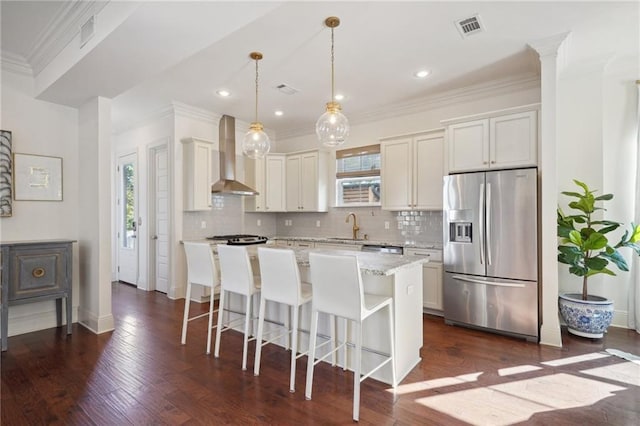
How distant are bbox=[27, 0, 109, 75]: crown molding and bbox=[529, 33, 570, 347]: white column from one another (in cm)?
391

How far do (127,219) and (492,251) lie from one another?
615cm

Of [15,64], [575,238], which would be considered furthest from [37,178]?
[575,238]

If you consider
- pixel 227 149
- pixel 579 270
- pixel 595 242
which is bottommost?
pixel 579 270

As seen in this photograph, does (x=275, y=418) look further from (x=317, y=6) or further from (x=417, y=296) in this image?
(x=317, y=6)

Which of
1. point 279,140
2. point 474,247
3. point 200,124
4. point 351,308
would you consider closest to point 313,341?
point 351,308

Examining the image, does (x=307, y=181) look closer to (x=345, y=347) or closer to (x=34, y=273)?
(x=345, y=347)

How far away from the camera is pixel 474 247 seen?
3.65m

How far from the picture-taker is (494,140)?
364 cm

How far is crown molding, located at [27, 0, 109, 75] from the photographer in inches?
103

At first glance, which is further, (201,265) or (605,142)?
(605,142)

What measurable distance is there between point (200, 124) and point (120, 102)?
3.76ft

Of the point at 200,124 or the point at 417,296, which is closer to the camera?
the point at 417,296

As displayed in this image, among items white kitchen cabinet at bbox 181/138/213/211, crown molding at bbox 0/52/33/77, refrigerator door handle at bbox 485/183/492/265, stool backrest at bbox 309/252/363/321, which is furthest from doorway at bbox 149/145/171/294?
refrigerator door handle at bbox 485/183/492/265

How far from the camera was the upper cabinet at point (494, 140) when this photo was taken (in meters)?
3.45
